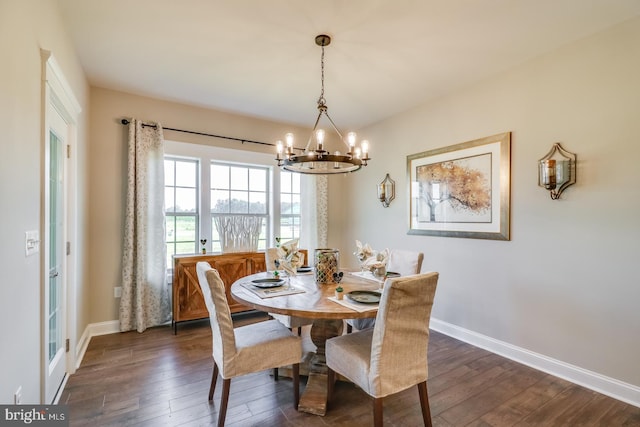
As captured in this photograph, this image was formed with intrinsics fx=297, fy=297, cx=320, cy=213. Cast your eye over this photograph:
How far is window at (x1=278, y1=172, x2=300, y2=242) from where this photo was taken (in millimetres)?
4637

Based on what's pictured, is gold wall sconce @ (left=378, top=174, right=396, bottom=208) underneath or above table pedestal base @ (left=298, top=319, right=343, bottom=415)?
above

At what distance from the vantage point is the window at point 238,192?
4.09 meters

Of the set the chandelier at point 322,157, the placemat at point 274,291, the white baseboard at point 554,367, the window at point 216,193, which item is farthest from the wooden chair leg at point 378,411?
the window at point 216,193

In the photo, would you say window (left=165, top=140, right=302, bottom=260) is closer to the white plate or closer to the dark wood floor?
the dark wood floor

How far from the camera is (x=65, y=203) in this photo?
2.39 m

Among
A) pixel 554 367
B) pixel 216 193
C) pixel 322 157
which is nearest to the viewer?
pixel 322 157

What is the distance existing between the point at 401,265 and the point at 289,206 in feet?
7.54

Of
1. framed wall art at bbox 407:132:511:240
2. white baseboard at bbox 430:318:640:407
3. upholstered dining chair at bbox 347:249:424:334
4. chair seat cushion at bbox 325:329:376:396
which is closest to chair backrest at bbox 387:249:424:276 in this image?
upholstered dining chair at bbox 347:249:424:334

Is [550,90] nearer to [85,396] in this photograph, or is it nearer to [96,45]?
[96,45]

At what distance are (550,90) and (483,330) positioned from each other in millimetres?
2327

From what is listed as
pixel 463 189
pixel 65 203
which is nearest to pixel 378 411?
pixel 463 189

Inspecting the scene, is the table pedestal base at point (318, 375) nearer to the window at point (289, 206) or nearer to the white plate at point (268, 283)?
the white plate at point (268, 283)

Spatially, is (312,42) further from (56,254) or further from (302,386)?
(302,386)

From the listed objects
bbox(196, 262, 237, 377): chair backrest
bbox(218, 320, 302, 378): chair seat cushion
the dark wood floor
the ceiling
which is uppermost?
the ceiling
